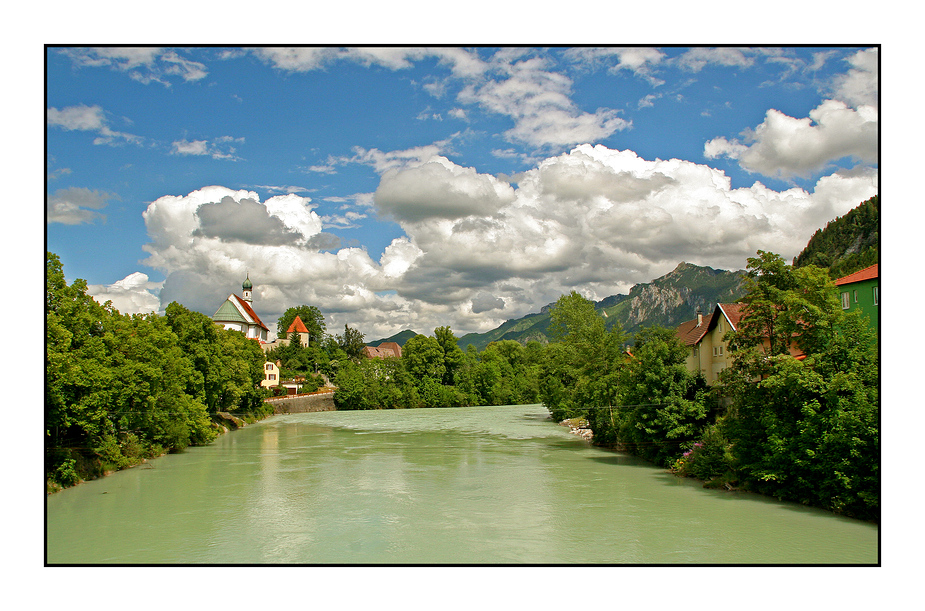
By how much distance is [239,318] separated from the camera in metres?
86.9

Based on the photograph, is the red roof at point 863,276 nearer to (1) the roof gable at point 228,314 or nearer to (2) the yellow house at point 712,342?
(2) the yellow house at point 712,342

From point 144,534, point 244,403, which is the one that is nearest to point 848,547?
point 144,534

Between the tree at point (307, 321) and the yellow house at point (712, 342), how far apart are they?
78.1 metres

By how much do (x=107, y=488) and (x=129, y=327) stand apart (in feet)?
23.2

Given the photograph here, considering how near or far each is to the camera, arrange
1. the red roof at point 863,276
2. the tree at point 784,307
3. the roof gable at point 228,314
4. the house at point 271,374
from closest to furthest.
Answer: the tree at point 784,307 < the red roof at point 863,276 < the house at point 271,374 < the roof gable at point 228,314

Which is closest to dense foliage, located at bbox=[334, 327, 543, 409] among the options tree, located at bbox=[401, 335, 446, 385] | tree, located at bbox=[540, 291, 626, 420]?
tree, located at bbox=[401, 335, 446, 385]

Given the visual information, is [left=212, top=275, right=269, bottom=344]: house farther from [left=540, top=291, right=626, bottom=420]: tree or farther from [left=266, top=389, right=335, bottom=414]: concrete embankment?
[left=540, top=291, right=626, bottom=420]: tree

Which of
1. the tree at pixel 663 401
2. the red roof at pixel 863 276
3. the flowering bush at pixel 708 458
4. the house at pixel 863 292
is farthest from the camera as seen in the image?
the tree at pixel 663 401

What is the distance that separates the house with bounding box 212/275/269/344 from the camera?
85625 mm

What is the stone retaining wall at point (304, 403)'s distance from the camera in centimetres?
6216

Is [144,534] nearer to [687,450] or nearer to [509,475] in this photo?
[509,475]

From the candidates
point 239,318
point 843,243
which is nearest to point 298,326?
point 239,318

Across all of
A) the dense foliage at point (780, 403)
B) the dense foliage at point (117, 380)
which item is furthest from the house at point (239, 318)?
the dense foliage at point (780, 403)

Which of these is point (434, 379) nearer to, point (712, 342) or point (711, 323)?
point (712, 342)
